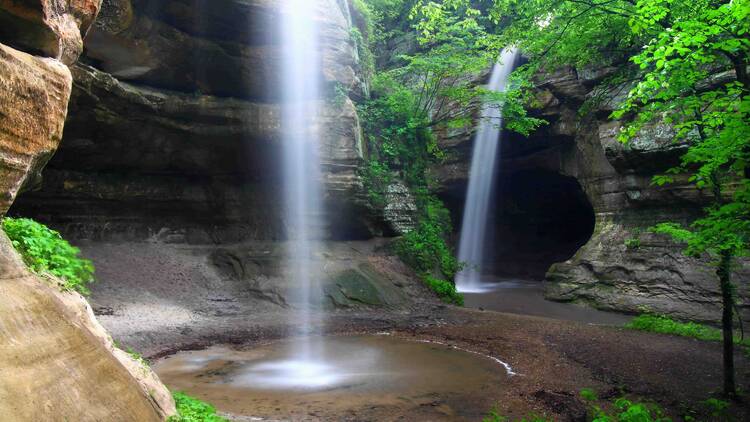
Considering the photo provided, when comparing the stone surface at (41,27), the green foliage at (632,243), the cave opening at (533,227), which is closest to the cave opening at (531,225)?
the cave opening at (533,227)

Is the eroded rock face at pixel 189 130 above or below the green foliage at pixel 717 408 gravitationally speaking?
above

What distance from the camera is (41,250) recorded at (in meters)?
4.61

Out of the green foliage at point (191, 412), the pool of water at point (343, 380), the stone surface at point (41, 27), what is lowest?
the pool of water at point (343, 380)

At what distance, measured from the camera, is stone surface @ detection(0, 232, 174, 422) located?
279 cm

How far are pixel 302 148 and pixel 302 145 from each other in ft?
0.30

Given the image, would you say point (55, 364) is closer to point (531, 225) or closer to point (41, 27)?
point (41, 27)

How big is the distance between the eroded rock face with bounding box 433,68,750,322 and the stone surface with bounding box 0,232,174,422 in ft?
45.9

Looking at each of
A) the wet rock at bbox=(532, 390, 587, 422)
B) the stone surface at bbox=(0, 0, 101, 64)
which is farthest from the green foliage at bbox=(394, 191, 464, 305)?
the stone surface at bbox=(0, 0, 101, 64)

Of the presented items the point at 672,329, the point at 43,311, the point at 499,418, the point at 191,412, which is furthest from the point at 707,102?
the point at 43,311

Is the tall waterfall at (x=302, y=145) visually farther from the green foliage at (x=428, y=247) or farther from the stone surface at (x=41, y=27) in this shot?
the stone surface at (x=41, y=27)

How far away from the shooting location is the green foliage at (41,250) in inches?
163

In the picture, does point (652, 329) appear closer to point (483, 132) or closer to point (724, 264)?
point (724, 264)

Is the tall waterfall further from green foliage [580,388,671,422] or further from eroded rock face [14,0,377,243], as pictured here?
green foliage [580,388,671,422]

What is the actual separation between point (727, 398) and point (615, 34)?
7.54 metres
